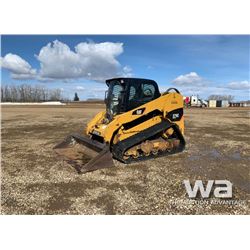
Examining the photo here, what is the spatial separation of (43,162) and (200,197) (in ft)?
16.2

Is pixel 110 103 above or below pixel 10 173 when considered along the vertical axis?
above

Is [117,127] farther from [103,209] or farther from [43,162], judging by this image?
[103,209]

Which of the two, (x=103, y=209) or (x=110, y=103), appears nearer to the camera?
(x=103, y=209)

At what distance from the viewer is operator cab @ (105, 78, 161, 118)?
8.09 m

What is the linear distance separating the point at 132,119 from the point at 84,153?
199 centimetres

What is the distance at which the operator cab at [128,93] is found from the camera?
8.09 meters

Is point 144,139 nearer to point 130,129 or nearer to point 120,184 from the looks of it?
point 130,129

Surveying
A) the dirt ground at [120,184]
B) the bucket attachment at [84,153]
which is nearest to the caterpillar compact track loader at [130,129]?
the bucket attachment at [84,153]

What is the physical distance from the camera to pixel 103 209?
15.3 ft

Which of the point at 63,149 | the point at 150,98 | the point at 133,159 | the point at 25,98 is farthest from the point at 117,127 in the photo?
the point at 25,98

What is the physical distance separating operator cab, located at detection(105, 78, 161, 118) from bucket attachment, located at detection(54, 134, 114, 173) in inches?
55.8

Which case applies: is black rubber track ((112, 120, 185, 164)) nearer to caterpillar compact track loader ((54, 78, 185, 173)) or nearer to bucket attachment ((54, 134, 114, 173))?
caterpillar compact track loader ((54, 78, 185, 173))

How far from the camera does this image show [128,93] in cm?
809

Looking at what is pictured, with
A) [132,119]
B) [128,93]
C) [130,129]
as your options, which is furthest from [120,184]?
Result: [128,93]
